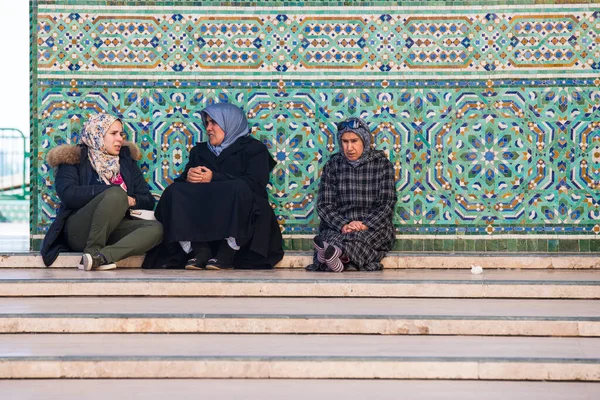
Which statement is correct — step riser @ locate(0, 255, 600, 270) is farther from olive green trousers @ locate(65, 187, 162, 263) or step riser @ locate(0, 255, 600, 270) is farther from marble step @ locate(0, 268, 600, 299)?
marble step @ locate(0, 268, 600, 299)

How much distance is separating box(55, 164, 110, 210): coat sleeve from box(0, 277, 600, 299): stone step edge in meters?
0.79

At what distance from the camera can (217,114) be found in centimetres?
533

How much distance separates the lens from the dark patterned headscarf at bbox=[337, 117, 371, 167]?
5.31m

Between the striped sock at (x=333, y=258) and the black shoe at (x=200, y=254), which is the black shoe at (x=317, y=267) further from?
the black shoe at (x=200, y=254)

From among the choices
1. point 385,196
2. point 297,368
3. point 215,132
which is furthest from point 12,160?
point 297,368

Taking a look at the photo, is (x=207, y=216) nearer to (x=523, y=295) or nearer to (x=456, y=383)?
(x=523, y=295)

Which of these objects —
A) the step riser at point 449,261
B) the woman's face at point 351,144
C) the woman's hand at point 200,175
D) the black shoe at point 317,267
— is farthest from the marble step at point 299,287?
the woman's face at point 351,144

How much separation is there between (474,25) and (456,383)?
111 inches

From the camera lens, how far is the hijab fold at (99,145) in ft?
17.3

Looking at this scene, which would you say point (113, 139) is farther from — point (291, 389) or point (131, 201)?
point (291, 389)

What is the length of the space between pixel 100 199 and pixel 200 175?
1.79 feet

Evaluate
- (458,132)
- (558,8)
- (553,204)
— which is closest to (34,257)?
(458,132)

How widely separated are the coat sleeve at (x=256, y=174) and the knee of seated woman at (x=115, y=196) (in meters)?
0.50

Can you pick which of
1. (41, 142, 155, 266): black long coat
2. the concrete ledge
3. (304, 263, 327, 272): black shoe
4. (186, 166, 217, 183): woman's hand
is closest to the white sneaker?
(41, 142, 155, 266): black long coat
